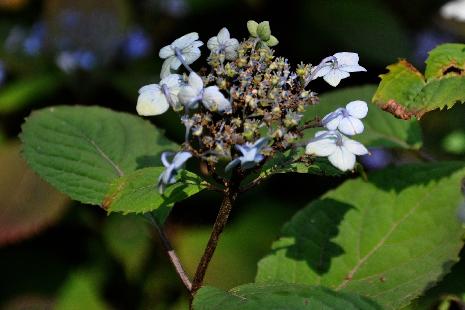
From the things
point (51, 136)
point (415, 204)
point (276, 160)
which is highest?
point (276, 160)

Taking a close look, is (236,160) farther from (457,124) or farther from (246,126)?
(457,124)

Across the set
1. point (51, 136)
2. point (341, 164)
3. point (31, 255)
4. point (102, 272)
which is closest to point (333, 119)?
point (341, 164)

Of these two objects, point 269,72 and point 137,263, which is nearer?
point 269,72

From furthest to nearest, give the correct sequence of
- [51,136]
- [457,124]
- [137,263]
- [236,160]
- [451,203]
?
[457,124]
[137,263]
[51,136]
[451,203]
[236,160]

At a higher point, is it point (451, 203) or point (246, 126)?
point (246, 126)

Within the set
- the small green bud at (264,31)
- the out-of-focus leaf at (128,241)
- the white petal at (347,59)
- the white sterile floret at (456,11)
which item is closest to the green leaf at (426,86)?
the white petal at (347,59)

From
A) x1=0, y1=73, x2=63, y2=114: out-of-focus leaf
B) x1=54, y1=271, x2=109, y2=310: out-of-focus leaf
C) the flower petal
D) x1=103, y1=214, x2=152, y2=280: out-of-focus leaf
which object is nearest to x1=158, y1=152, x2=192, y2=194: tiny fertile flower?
the flower petal

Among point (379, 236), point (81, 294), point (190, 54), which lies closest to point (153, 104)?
point (190, 54)

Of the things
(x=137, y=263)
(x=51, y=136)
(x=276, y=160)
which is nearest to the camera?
(x=276, y=160)
